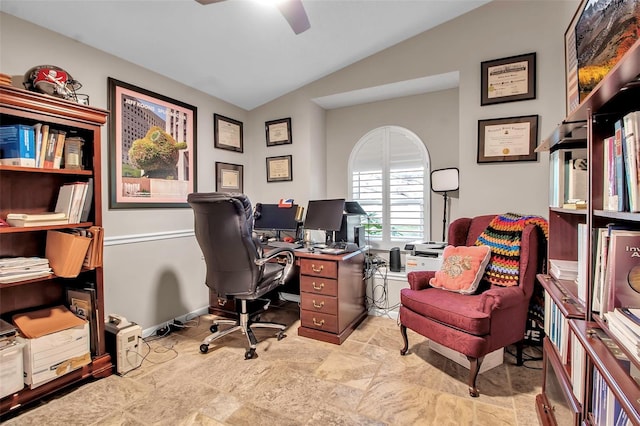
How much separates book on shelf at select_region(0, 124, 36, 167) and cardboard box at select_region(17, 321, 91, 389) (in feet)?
Result: 3.45

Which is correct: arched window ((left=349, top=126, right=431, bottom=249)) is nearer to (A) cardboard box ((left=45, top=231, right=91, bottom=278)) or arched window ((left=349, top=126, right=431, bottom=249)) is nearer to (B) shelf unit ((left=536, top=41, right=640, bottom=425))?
(B) shelf unit ((left=536, top=41, right=640, bottom=425))

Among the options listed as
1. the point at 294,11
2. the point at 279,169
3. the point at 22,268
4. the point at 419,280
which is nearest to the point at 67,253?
the point at 22,268

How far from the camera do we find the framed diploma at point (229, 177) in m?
3.44

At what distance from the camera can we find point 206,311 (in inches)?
129

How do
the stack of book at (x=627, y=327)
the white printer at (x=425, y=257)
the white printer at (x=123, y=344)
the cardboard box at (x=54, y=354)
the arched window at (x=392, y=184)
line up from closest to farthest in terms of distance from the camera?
the stack of book at (x=627, y=327)
the cardboard box at (x=54, y=354)
the white printer at (x=123, y=344)
the white printer at (x=425, y=257)
the arched window at (x=392, y=184)

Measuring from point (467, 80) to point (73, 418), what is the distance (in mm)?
3776

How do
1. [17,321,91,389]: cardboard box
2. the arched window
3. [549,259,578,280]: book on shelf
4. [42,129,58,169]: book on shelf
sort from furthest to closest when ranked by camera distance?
1. the arched window
2. [42,129,58,169]: book on shelf
3. [17,321,91,389]: cardboard box
4. [549,259,578,280]: book on shelf

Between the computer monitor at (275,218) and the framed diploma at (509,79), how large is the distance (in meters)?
2.17

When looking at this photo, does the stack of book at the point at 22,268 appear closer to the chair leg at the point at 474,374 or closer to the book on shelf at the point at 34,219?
the book on shelf at the point at 34,219

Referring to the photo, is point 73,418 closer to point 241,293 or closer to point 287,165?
point 241,293

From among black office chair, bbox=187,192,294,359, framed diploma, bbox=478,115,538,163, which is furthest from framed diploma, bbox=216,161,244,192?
framed diploma, bbox=478,115,538,163

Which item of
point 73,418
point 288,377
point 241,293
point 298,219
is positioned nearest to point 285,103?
point 298,219

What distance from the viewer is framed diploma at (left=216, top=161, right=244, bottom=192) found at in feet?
11.3

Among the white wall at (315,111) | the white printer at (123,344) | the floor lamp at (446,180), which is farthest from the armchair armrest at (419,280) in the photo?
the white printer at (123,344)
